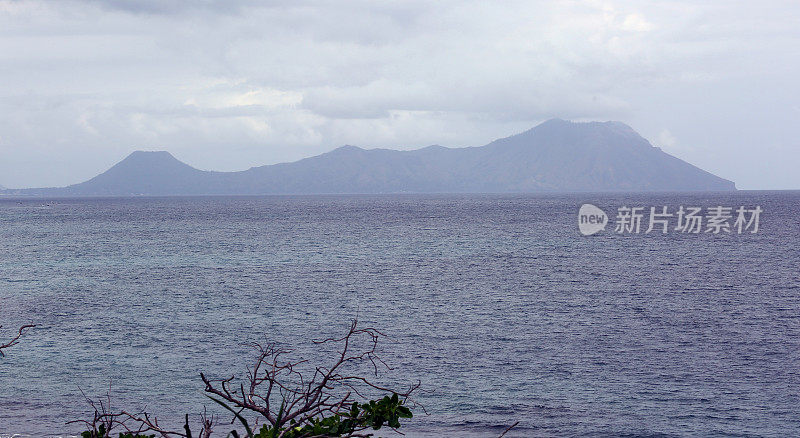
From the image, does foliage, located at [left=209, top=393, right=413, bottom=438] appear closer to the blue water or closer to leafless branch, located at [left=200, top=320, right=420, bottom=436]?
leafless branch, located at [left=200, top=320, right=420, bottom=436]

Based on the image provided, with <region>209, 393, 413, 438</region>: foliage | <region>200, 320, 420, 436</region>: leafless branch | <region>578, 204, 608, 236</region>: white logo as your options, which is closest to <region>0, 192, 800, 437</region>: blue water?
<region>200, 320, 420, 436</region>: leafless branch

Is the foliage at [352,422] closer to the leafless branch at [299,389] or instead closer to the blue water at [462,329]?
the leafless branch at [299,389]

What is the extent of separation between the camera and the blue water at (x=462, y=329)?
26.5 m

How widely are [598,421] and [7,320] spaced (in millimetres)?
36190

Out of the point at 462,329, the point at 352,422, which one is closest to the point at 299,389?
the point at 462,329

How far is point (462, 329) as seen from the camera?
41.0 meters

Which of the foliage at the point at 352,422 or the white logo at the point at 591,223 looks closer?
the foliage at the point at 352,422

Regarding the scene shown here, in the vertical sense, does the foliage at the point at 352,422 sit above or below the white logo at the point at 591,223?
above

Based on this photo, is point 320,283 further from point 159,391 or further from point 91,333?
point 159,391

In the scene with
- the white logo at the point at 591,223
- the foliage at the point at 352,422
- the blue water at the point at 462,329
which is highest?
the foliage at the point at 352,422

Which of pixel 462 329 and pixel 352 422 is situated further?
pixel 462 329

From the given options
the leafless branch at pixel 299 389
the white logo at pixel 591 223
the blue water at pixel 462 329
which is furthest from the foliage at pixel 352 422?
the white logo at pixel 591 223

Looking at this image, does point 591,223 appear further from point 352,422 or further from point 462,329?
point 352,422

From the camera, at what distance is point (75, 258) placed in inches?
3374
